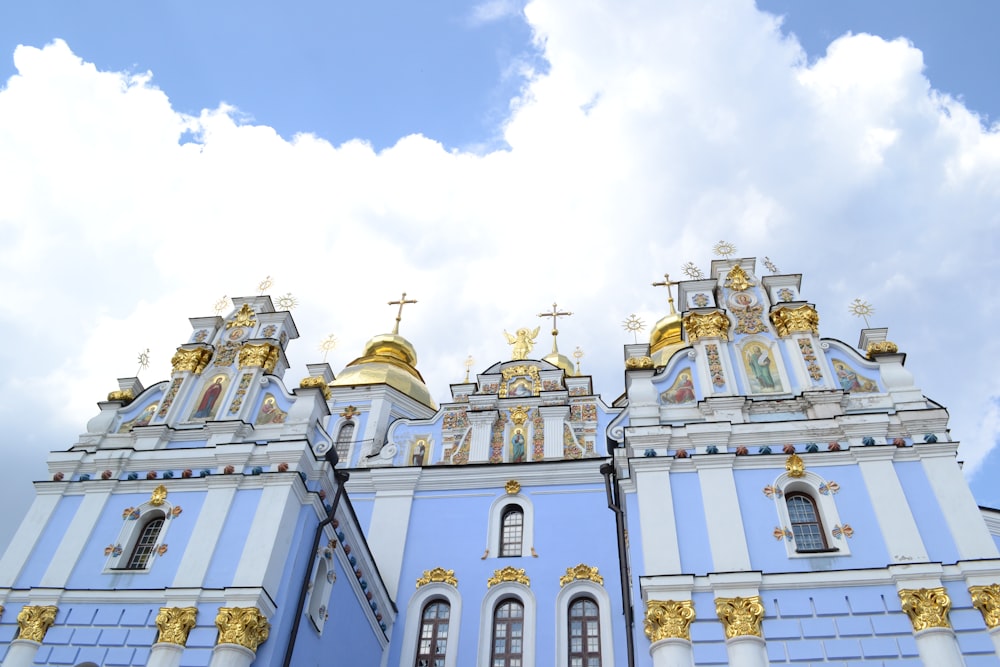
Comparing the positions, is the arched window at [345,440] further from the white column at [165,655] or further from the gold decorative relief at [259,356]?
the white column at [165,655]

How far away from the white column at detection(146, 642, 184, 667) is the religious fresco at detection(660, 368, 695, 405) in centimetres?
1028

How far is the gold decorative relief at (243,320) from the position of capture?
20672 millimetres

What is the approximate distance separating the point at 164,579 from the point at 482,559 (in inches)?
322

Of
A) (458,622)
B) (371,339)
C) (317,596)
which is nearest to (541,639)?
(458,622)

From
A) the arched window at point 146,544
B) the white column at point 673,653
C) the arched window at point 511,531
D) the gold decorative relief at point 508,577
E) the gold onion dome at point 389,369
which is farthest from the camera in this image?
the gold onion dome at point 389,369

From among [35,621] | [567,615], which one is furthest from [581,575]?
[35,621]

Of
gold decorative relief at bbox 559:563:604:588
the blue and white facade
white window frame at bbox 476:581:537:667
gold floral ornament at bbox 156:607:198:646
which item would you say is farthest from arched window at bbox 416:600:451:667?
gold floral ornament at bbox 156:607:198:646

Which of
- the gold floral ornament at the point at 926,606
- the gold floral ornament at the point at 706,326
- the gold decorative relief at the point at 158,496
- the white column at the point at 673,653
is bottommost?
the white column at the point at 673,653

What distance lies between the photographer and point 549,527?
21.2m

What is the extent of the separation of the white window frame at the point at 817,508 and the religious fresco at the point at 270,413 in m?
10.4

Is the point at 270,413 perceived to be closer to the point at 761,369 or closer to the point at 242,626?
the point at 242,626

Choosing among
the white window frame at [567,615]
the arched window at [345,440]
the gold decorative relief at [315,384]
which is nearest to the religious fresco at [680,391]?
the white window frame at [567,615]

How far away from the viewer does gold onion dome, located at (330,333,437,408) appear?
92.7 ft

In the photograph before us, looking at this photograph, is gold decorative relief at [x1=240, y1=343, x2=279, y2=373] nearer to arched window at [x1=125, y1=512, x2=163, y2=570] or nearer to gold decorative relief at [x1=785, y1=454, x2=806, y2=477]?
arched window at [x1=125, y1=512, x2=163, y2=570]
